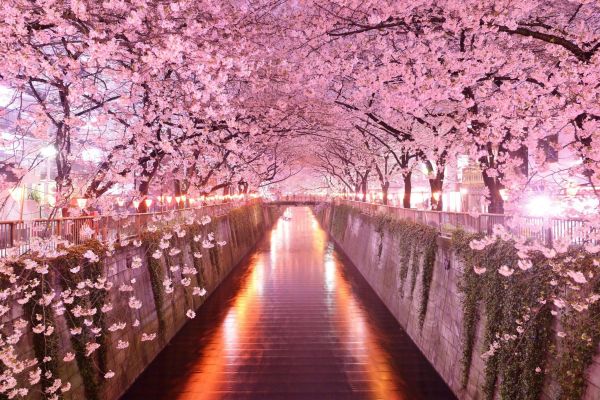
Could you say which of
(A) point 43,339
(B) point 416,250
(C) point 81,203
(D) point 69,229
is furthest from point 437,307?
(C) point 81,203

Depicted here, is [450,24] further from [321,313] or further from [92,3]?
[321,313]

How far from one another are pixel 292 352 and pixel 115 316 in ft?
19.5

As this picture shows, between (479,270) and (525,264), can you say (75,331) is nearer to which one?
(479,270)

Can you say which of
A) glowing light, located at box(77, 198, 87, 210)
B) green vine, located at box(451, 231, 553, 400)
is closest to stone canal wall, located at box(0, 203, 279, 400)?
glowing light, located at box(77, 198, 87, 210)

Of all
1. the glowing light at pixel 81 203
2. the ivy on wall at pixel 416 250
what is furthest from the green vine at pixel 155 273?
the ivy on wall at pixel 416 250

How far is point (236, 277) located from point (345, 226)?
15.0m

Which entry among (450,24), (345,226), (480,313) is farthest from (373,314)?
(345,226)

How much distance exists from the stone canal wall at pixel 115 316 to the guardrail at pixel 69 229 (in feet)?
1.05

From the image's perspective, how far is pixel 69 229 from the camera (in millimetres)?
10000

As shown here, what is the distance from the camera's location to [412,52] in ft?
43.7

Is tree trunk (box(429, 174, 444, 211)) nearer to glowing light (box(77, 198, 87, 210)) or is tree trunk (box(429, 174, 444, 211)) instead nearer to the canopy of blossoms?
the canopy of blossoms

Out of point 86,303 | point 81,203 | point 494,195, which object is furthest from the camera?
point 494,195

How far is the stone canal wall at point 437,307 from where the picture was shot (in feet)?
27.4

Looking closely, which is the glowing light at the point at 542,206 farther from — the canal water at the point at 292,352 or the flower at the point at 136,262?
the flower at the point at 136,262
